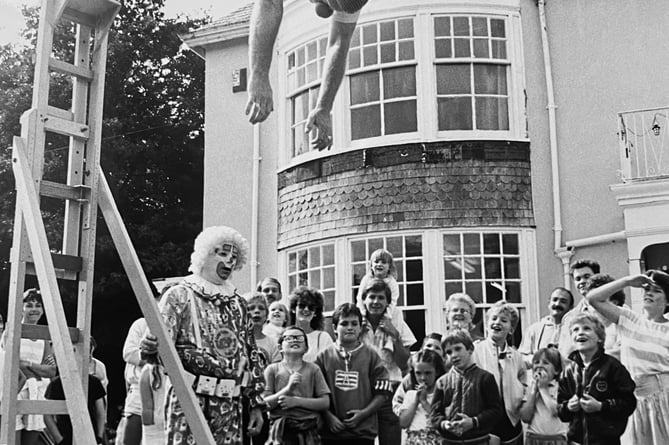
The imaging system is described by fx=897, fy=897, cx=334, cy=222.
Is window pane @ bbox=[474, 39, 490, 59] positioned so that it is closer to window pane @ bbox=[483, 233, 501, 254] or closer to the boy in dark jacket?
window pane @ bbox=[483, 233, 501, 254]

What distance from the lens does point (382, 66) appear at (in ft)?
36.9

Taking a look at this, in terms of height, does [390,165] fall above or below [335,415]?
above

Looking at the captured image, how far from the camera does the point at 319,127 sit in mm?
3932

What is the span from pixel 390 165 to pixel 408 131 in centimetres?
49

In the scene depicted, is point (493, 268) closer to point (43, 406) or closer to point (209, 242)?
point (209, 242)

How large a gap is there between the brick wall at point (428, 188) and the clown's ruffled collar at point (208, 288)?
239 inches

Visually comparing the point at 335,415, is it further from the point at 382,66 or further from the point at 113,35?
the point at 113,35

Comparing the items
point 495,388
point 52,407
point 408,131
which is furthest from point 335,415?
point 408,131

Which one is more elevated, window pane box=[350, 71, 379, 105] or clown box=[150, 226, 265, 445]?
window pane box=[350, 71, 379, 105]

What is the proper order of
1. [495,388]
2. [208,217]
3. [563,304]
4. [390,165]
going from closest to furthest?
[495,388] < [563,304] < [390,165] < [208,217]

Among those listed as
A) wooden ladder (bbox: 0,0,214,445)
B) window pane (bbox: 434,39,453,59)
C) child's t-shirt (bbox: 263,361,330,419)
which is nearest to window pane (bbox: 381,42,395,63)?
window pane (bbox: 434,39,453,59)

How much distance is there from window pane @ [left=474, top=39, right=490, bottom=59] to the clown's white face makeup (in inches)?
274

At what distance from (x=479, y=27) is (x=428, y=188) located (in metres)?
2.13

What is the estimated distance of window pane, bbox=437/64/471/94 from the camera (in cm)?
1102
